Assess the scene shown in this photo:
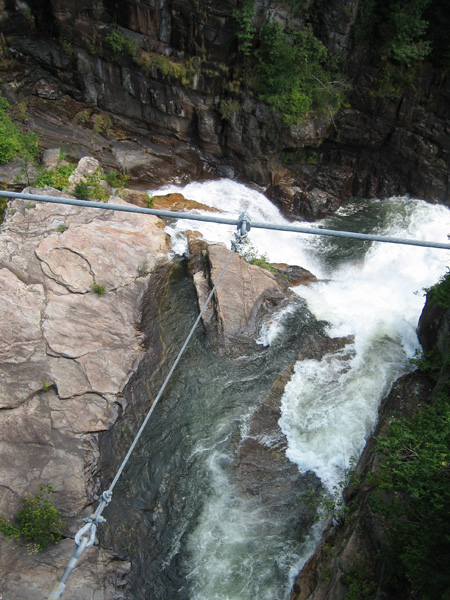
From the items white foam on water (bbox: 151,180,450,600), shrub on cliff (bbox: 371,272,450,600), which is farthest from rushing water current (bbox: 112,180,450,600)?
shrub on cliff (bbox: 371,272,450,600)

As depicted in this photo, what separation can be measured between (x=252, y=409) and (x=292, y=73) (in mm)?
13934

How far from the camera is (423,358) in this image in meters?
10.3

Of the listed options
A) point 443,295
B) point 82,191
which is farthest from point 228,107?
point 443,295

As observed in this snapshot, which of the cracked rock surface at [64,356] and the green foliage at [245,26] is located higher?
the green foliage at [245,26]

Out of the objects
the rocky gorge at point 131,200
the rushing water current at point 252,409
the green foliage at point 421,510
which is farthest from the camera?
the rocky gorge at point 131,200

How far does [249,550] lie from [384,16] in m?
19.3

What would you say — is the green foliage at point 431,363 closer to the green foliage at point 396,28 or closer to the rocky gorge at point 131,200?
the rocky gorge at point 131,200

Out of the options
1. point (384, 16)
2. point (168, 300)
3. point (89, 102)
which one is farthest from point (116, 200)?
point (384, 16)

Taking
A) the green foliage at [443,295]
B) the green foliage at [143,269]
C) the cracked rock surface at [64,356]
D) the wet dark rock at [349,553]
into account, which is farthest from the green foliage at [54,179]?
the wet dark rock at [349,553]

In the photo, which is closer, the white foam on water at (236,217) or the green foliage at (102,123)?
the white foam on water at (236,217)

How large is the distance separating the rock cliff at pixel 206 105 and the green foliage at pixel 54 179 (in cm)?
315

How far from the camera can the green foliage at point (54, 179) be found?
44.3 ft

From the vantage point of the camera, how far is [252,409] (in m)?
9.45

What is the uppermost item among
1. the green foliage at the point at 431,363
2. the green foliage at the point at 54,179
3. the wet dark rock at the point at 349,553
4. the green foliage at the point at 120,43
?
the green foliage at the point at 120,43
